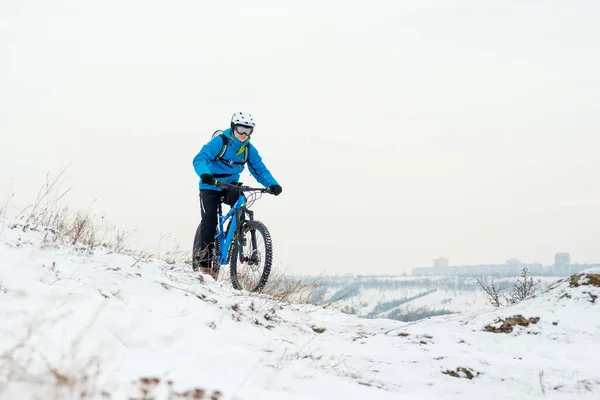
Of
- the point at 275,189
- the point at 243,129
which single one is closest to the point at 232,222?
the point at 275,189

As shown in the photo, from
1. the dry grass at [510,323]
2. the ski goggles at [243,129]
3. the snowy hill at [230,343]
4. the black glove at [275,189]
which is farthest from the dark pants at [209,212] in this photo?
the dry grass at [510,323]

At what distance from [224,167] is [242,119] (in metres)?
0.82

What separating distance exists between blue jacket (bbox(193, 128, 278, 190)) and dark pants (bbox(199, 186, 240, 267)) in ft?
0.42

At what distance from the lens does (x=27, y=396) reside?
1955 mm

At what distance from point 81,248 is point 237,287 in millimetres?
2331

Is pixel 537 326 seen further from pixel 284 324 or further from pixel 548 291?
pixel 284 324

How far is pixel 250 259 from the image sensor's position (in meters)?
6.89

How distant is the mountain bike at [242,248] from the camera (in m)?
6.74

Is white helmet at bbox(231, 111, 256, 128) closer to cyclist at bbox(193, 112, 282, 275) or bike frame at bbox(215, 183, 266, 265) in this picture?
cyclist at bbox(193, 112, 282, 275)

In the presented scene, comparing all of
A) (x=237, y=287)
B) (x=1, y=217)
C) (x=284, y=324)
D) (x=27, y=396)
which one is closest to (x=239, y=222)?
(x=237, y=287)

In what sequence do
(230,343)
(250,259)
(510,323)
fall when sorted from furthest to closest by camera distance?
(250,259) → (510,323) → (230,343)

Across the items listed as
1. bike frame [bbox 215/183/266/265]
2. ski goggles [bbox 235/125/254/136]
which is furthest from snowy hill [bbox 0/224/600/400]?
ski goggles [bbox 235/125/254/136]

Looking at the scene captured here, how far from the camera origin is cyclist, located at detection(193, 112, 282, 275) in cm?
725

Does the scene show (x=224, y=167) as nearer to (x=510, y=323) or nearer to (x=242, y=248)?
(x=242, y=248)
